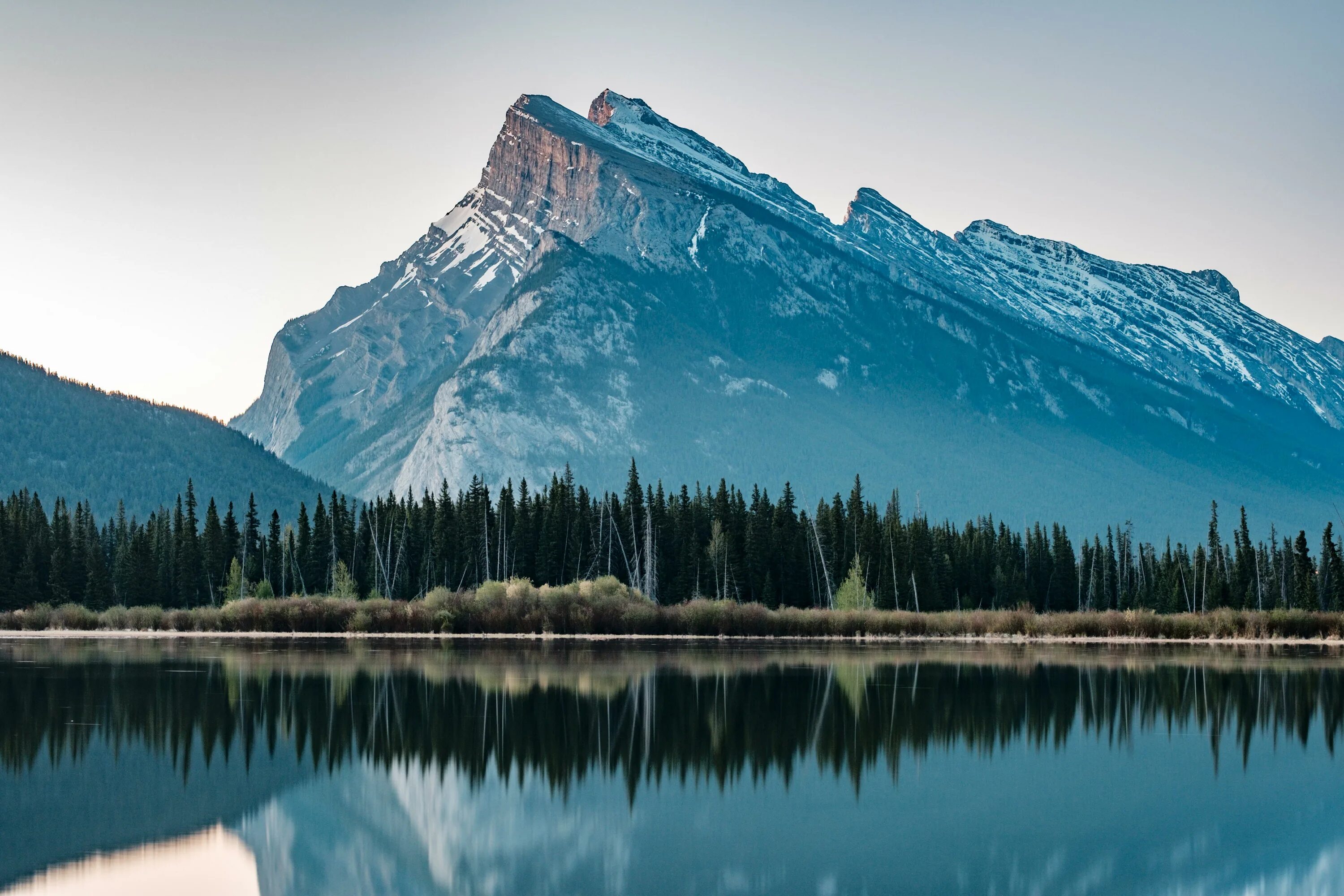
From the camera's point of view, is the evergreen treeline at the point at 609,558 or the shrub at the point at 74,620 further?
the evergreen treeline at the point at 609,558

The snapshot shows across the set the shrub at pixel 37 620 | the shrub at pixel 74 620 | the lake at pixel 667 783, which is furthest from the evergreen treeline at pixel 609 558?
the lake at pixel 667 783

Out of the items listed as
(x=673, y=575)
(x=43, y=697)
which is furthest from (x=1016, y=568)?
(x=43, y=697)

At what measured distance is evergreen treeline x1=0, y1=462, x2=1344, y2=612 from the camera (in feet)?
417

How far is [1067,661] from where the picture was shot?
249ft

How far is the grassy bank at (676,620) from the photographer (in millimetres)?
101875

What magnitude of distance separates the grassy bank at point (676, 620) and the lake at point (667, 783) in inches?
1482

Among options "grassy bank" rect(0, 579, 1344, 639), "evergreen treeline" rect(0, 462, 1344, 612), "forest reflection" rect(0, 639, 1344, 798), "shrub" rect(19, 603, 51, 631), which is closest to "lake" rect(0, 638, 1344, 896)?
"forest reflection" rect(0, 639, 1344, 798)

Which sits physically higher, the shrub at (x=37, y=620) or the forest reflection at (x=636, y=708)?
the shrub at (x=37, y=620)

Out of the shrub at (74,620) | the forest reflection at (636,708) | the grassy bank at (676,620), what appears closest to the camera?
the forest reflection at (636,708)

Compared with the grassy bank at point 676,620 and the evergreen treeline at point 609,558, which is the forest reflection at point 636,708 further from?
the evergreen treeline at point 609,558

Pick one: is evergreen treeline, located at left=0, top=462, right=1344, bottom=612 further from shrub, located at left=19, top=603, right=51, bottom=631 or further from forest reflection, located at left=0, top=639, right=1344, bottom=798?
forest reflection, located at left=0, top=639, right=1344, bottom=798

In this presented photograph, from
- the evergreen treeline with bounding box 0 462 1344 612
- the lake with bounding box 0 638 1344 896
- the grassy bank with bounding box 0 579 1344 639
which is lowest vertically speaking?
the lake with bounding box 0 638 1344 896

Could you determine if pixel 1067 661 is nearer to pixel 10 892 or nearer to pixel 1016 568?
pixel 10 892

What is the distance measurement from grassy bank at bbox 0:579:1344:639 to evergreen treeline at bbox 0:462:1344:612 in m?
13.3
